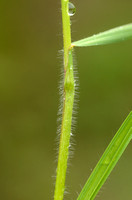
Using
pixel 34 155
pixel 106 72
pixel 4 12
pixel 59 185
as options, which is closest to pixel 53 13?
pixel 4 12

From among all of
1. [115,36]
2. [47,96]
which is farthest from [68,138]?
[47,96]

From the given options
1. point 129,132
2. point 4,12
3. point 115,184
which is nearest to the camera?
point 129,132

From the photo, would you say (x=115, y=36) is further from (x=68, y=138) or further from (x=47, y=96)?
(x=47, y=96)

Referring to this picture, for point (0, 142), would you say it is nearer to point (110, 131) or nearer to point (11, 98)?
point (11, 98)

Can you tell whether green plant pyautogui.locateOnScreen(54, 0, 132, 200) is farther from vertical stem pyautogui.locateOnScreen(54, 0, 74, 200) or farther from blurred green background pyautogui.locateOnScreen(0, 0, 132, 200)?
blurred green background pyautogui.locateOnScreen(0, 0, 132, 200)

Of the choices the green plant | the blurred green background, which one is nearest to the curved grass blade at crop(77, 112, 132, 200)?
the green plant

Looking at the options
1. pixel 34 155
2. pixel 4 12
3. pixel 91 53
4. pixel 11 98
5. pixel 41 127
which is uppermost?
pixel 4 12
